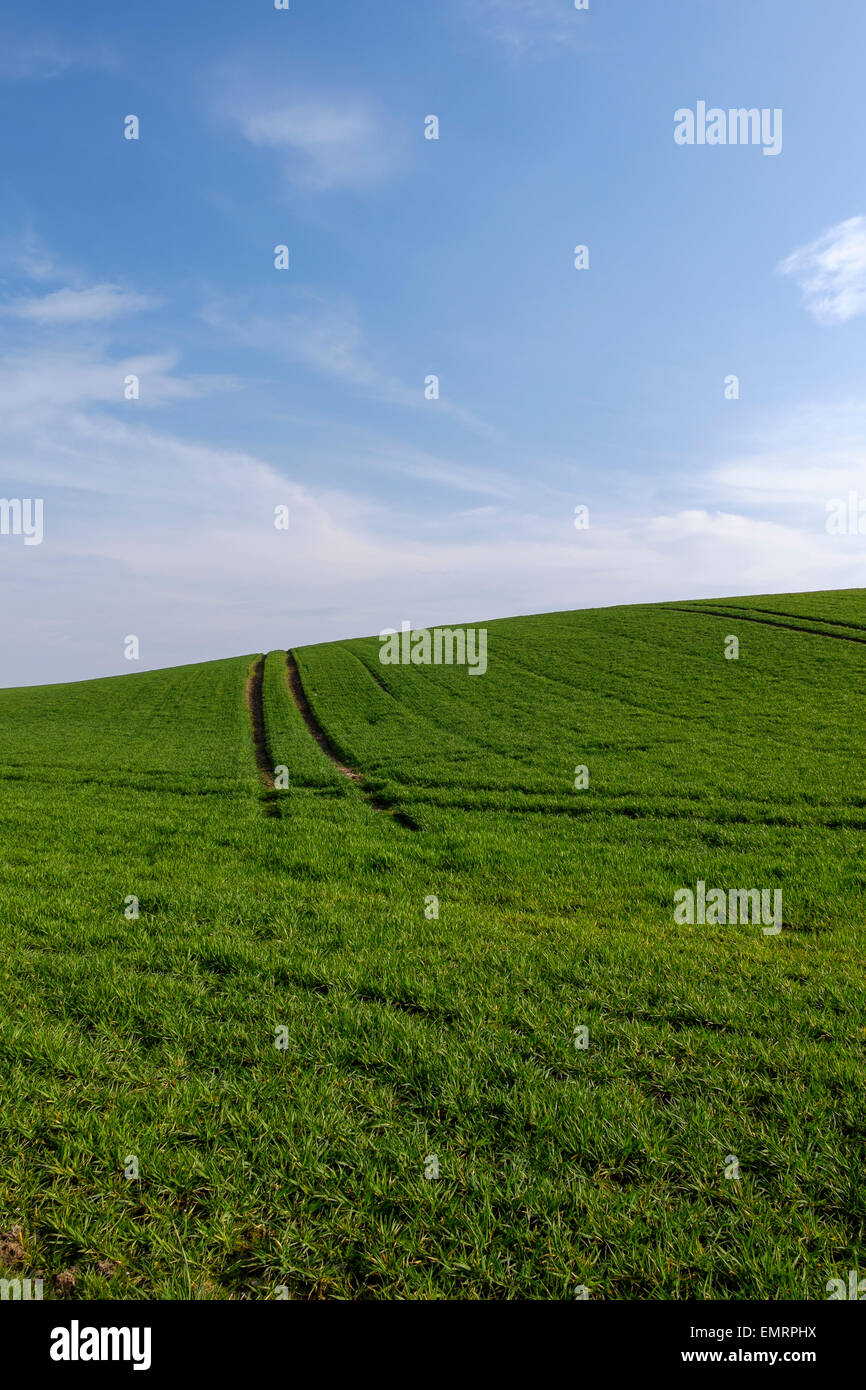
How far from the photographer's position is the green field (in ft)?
13.6

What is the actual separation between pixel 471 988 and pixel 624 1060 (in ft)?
6.45

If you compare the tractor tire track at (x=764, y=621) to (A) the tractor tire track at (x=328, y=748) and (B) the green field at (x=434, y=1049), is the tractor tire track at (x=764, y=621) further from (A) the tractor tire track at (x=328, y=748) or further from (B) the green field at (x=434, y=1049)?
(A) the tractor tire track at (x=328, y=748)

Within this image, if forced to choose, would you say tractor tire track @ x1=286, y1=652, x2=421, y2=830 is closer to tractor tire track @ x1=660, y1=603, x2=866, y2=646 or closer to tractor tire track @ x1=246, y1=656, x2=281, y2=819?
tractor tire track @ x1=246, y1=656, x2=281, y2=819

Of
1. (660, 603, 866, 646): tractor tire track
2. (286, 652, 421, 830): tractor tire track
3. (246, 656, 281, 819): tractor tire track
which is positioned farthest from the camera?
(660, 603, 866, 646): tractor tire track

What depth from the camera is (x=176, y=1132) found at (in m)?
5.08

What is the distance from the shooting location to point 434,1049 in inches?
243

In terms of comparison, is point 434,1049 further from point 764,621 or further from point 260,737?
point 764,621

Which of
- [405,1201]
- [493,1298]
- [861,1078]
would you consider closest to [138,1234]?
[405,1201]

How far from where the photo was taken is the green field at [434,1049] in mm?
4148

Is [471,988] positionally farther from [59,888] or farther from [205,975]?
[59,888]

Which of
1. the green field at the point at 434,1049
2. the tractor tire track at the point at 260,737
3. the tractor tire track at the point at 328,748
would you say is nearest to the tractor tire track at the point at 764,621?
the green field at the point at 434,1049

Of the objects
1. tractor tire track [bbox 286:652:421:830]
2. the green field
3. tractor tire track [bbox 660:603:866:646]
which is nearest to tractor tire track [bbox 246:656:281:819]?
the green field

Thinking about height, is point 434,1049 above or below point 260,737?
below

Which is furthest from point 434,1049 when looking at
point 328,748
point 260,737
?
point 260,737
